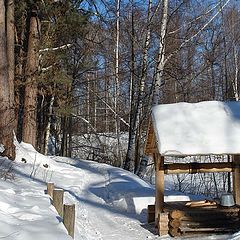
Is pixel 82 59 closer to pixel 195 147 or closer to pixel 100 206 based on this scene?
pixel 100 206

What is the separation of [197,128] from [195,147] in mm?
564

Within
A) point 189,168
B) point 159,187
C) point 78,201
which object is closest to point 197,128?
point 189,168

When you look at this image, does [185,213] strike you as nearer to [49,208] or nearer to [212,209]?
[212,209]

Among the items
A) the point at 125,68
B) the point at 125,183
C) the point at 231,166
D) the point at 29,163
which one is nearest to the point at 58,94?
the point at 125,68

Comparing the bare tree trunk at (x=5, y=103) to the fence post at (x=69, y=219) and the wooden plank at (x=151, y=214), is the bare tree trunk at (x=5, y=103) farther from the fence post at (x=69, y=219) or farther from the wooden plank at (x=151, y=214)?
the fence post at (x=69, y=219)

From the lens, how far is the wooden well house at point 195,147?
7.71 metres

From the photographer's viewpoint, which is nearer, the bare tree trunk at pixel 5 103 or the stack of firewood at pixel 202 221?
Result: the stack of firewood at pixel 202 221

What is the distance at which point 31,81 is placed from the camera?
1686 centimetres

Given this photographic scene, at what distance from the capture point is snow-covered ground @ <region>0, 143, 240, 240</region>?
211 inches

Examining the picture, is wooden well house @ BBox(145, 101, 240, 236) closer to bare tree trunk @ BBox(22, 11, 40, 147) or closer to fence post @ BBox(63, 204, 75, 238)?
fence post @ BBox(63, 204, 75, 238)

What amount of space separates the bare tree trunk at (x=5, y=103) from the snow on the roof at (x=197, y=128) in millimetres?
6129

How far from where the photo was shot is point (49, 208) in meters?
6.86

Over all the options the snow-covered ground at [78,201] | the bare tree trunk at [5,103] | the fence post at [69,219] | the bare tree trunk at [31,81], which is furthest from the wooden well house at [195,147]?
the bare tree trunk at [31,81]

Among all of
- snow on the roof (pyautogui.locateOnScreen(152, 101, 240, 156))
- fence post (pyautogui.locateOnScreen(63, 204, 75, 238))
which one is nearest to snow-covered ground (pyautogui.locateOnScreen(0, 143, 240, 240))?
fence post (pyautogui.locateOnScreen(63, 204, 75, 238))
